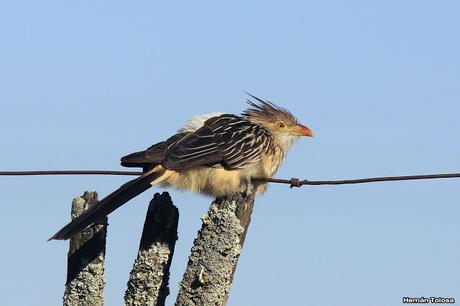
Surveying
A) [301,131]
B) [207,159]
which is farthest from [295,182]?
[301,131]

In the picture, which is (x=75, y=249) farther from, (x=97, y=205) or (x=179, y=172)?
(x=179, y=172)

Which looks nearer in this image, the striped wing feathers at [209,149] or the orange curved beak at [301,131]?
the striped wing feathers at [209,149]

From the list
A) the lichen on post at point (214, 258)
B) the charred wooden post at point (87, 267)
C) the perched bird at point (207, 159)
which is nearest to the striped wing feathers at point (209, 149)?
the perched bird at point (207, 159)

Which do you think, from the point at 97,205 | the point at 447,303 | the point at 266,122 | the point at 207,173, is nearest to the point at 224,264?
the point at 97,205

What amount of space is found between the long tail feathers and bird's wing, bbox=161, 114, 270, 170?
16cm

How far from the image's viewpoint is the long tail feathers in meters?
5.06

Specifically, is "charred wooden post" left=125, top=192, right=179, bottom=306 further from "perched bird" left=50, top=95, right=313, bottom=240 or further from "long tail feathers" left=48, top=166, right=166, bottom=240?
"perched bird" left=50, top=95, right=313, bottom=240

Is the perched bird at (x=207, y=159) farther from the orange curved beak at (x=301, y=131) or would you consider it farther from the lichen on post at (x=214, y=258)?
the lichen on post at (x=214, y=258)

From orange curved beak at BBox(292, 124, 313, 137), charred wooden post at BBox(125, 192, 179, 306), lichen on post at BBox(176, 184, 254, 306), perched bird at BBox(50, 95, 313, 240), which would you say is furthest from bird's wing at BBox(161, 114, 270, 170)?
lichen on post at BBox(176, 184, 254, 306)

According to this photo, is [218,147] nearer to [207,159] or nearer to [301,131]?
[207,159]

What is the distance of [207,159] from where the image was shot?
24.3 ft

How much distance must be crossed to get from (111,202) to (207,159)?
4.05 ft

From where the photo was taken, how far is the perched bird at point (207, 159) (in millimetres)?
7293

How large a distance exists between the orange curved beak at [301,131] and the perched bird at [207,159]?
513mm
